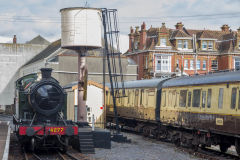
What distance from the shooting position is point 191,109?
2103 centimetres

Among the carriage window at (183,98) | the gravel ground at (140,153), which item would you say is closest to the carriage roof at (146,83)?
the carriage window at (183,98)

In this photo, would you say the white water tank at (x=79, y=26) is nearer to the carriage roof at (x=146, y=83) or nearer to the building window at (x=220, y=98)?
the carriage roof at (x=146, y=83)

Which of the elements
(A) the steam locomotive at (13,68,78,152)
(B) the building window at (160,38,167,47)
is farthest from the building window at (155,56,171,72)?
(A) the steam locomotive at (13,68,78,152)

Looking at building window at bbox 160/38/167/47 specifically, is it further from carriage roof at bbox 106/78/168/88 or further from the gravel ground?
the gravel ground

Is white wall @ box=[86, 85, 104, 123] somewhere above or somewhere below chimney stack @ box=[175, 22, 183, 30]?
below

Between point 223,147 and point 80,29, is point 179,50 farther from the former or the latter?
point 223,147

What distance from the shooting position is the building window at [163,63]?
204ft

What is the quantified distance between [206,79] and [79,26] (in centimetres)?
1203

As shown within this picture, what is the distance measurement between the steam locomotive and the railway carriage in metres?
5.79

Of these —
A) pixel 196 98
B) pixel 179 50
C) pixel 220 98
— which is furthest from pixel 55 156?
pixel 179 50

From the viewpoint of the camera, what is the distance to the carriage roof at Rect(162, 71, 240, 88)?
17375 millimetres

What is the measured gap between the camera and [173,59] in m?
63.0

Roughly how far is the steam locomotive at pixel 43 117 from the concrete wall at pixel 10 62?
5397cm

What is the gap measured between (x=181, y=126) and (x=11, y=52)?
57.5 m
